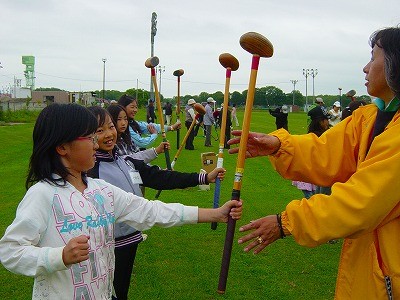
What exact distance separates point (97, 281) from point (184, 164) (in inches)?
447

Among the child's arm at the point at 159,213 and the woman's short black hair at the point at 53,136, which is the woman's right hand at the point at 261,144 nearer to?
the child's arm at the point at 159,213

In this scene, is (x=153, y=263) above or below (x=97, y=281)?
below

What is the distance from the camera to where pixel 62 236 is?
232cm

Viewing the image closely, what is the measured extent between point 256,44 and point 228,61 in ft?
7.20

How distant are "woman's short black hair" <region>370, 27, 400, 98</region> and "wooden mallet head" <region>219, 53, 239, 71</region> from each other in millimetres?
2557

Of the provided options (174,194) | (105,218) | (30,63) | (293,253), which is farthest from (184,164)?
(30,63)

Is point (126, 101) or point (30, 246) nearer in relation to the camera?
point (30, 246)

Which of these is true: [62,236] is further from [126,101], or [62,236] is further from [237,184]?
[126,101]

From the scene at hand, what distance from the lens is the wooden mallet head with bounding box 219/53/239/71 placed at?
4.98 meters

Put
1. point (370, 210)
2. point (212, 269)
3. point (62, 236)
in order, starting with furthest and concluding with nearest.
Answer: point (212, 269) → point (62, 236) → point (370, 210)

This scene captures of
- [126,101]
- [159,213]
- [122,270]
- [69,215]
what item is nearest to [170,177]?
[122,270]

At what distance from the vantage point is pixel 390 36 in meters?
2.44

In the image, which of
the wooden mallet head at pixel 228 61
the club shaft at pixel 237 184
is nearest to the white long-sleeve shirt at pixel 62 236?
the club shaft at pixel 237 184

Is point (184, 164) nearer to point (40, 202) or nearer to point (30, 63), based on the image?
point (40, 202)
